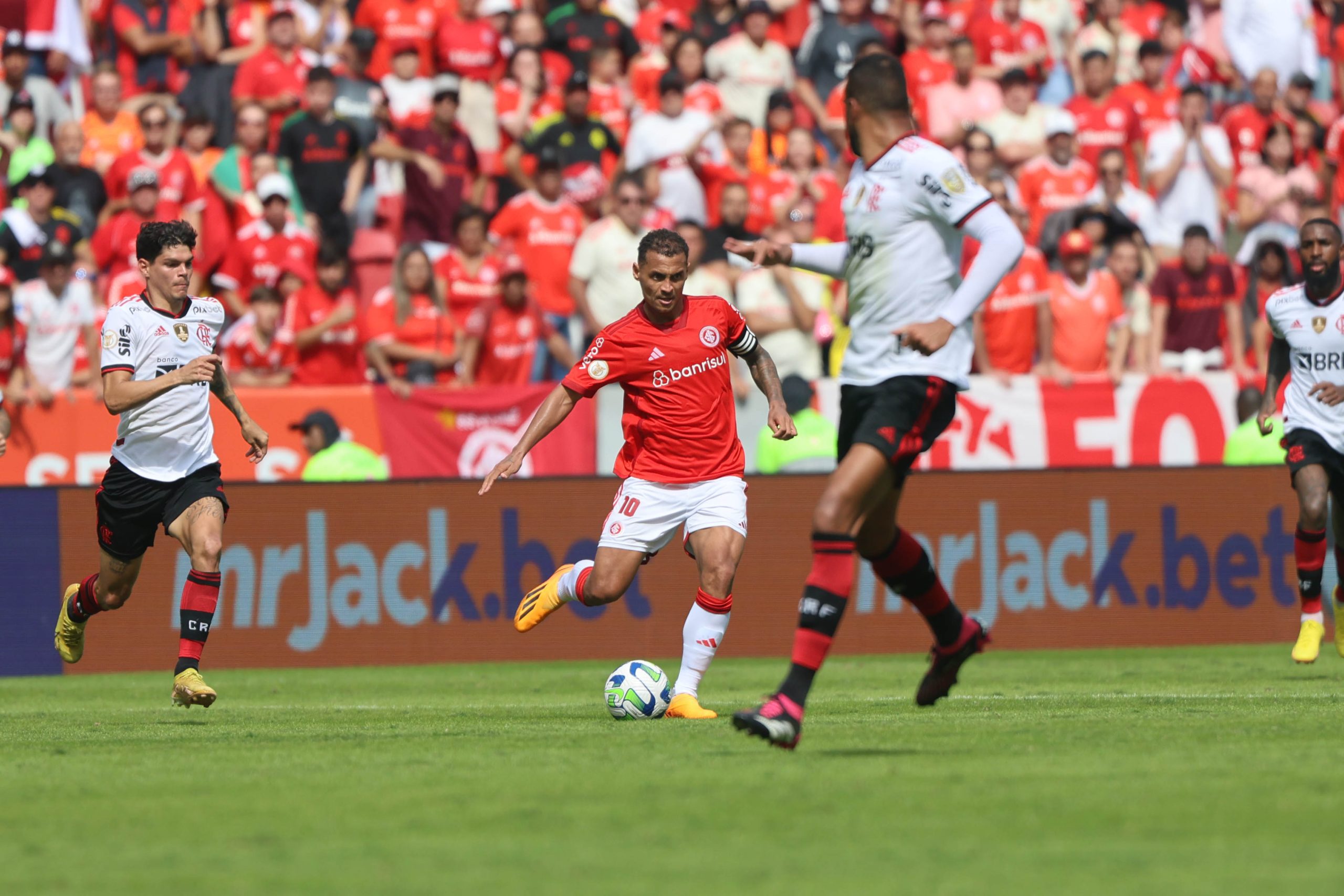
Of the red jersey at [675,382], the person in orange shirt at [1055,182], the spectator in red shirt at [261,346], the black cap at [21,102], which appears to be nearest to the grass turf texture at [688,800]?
the red jersey at [675,382]

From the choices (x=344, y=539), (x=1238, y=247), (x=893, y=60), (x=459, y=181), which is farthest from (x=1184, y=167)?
(x=893, y=60)

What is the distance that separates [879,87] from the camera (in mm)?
7652

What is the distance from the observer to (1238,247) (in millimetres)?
21031

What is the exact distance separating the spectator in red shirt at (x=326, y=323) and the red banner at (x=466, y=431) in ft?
2.61

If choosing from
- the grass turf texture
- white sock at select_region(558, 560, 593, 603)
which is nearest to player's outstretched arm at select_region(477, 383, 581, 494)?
white sock at select_region(558, 560, 593, 603)

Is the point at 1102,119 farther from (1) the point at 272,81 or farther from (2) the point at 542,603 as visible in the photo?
(2) the point at 542,603

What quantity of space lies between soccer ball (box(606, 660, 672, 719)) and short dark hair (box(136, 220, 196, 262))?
339 cm

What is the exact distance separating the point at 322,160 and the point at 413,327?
223 centimetres

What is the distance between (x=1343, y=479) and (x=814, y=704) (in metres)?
4.50

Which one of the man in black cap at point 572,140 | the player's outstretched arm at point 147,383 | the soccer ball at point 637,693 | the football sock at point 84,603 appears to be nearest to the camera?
the soccer ball at point 637,693

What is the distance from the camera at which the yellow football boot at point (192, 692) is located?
9812 mm

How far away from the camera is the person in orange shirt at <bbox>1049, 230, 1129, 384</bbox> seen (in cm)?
1872

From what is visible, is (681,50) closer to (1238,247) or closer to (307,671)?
(1238,247)

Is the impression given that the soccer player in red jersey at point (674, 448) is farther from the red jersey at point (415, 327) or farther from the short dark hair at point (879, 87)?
the red jersey at point (415, 327)
